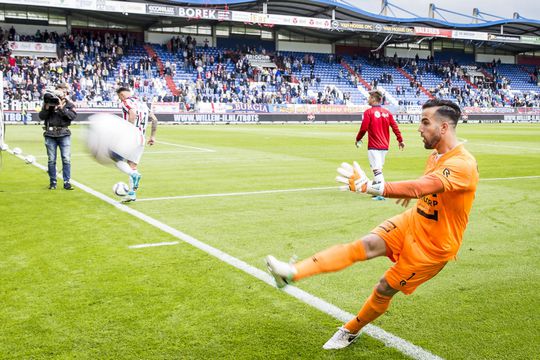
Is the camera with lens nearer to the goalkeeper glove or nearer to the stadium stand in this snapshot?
the goalkeeper glove

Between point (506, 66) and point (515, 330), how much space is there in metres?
74.9

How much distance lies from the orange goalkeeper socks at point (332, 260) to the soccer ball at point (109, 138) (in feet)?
8.94

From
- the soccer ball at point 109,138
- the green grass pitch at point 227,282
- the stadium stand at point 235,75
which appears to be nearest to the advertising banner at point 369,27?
the stadium stand at point 235,75

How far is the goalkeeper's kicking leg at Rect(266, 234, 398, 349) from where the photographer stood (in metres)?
3.87

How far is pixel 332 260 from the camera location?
3918 millimetres

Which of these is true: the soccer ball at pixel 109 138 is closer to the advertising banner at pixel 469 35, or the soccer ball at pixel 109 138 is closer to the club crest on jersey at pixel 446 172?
the club crest on jersey at pixel 446 172

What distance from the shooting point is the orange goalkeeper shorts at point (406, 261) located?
3.90 meters

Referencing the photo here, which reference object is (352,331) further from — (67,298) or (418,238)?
(67,298)

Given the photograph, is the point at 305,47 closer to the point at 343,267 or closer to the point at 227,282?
the point at 227,282

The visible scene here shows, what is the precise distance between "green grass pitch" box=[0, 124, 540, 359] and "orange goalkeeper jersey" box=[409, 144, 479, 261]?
0.88 m

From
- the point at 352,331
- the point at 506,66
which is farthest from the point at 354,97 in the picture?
the point at 352,331

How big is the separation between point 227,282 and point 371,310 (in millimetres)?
1958

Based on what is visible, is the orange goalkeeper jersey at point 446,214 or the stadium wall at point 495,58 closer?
the orange goalkeeper jersey at point 446,214

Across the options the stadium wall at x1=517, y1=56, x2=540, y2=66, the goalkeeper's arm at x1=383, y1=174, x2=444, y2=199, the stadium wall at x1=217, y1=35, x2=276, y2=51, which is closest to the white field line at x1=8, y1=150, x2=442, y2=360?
the goalkeeper's arm at x1=383, y1=174, x2=444, y2=199
